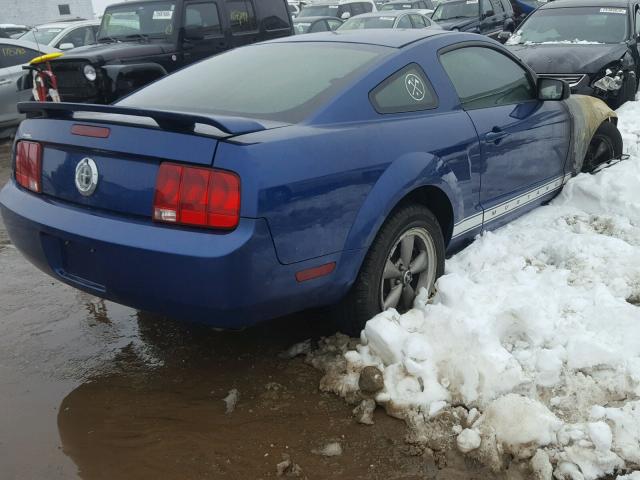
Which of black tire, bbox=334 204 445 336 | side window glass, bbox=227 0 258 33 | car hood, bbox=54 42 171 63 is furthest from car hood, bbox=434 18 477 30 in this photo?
black tire, bbox=334 204 445 336

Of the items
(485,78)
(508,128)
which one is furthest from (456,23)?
(508,128)

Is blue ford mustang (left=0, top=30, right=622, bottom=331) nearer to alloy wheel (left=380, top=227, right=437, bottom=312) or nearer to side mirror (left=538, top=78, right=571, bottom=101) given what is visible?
alloy wheel (left=380, top=227, right=437, bottom=312)

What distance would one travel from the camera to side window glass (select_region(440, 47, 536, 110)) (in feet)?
12.5

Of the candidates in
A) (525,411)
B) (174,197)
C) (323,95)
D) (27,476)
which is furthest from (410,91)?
(27,476)

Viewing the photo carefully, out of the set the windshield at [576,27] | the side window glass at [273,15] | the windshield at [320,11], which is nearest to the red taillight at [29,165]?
the side window glass at [273,15]

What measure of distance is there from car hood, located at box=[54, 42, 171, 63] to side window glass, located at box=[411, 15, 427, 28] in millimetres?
Result: 7003

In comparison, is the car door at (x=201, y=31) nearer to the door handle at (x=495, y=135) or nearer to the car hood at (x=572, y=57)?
the car hood at (x=572, y=57)

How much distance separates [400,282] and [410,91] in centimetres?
103

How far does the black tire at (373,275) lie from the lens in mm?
3078

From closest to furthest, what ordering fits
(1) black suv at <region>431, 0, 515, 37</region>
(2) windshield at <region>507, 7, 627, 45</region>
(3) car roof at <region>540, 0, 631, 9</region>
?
(2) windshield at <region>507, 7, 627, 45</region> < (3) car roof at <region>540, 0, 631, 9</region> < (1) black suv at <region>431, 0, 515, 37</region>

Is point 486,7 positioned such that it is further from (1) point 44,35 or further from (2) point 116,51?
(2) point 116,51

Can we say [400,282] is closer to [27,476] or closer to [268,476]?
[268,476]

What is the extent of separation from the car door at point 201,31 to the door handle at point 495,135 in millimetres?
5489

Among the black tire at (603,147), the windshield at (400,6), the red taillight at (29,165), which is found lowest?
the black tire at (603,147)
